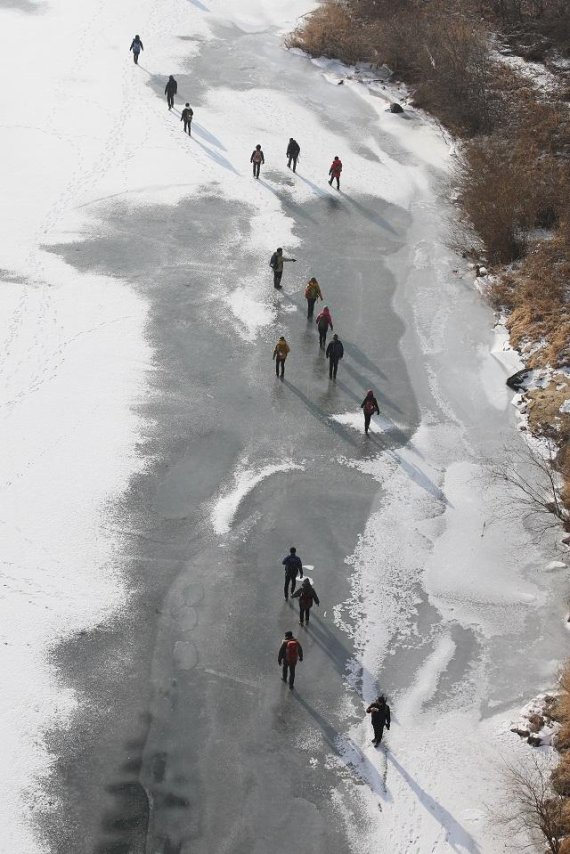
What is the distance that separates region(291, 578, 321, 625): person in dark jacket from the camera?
1720 cm

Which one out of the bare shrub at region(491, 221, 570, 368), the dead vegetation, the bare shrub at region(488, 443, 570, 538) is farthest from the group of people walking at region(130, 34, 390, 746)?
the bare shrub at region(491, 221, 570, 368)

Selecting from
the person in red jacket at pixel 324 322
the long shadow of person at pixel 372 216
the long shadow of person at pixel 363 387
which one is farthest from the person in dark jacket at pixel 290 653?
the long shadow of person at pixel 372 216

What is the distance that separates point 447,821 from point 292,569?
17.1ft

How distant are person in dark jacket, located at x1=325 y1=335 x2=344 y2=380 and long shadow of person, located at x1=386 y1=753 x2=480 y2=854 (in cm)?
1138

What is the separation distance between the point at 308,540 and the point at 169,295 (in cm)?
1087

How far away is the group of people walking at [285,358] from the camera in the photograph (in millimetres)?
16109

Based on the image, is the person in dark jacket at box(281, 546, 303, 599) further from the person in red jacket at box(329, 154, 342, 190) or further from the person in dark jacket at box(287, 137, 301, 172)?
the person in dark jacket at box(287, 137, 301, 172)

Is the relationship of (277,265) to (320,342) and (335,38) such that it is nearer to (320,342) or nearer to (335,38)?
(320,342)

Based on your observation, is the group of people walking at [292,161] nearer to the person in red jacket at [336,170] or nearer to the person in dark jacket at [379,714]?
the person in red jacket at [336,170]

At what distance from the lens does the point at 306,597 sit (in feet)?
56.7

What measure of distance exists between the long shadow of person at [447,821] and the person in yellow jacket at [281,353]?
37.5 feet

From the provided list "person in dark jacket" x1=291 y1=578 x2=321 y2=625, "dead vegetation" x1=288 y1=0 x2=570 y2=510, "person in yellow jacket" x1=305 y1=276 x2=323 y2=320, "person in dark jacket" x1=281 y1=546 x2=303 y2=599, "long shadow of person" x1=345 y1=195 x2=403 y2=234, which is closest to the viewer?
"person in dark jacket" x1=291 y1=578 x2=321 y2=625

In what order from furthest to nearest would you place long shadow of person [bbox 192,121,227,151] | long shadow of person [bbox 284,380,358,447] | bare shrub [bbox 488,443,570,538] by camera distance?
long shadow of person [bbox 192,121,227,151] → long shadow of person [bbox 284,380,358,447] → bare shrub [bbox 488,443,570,538]

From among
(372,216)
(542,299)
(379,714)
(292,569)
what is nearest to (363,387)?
(542,299)
